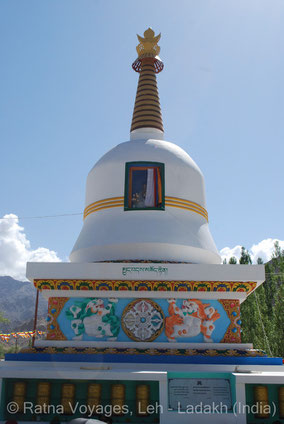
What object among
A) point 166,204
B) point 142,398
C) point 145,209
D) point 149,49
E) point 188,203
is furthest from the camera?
point 149,49

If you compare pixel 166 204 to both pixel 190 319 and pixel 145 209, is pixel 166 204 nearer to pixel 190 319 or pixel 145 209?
pixel 145 209

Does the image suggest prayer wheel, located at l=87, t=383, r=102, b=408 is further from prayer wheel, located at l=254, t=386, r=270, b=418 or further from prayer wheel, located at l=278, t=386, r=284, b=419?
prayer wheel, located at l=278, t=386, r=284, b=419

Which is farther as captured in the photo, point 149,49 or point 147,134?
point 149,49

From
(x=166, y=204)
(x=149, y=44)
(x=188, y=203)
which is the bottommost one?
(x=166, y=204)

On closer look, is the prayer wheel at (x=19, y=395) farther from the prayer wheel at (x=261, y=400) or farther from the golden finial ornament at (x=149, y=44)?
the golden finial ornament at (x=149, y=44)

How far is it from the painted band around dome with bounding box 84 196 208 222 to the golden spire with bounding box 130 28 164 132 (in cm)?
374

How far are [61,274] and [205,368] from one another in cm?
396

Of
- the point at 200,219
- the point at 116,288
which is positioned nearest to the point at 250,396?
the point at 116,288

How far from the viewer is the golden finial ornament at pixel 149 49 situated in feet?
53.2

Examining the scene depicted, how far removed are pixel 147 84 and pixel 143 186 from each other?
220 inches

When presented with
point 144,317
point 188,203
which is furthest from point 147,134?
point 144,317

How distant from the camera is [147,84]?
51.6ft

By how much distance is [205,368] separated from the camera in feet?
28.2

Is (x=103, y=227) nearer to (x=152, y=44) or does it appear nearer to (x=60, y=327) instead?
(x=60, y=327)
